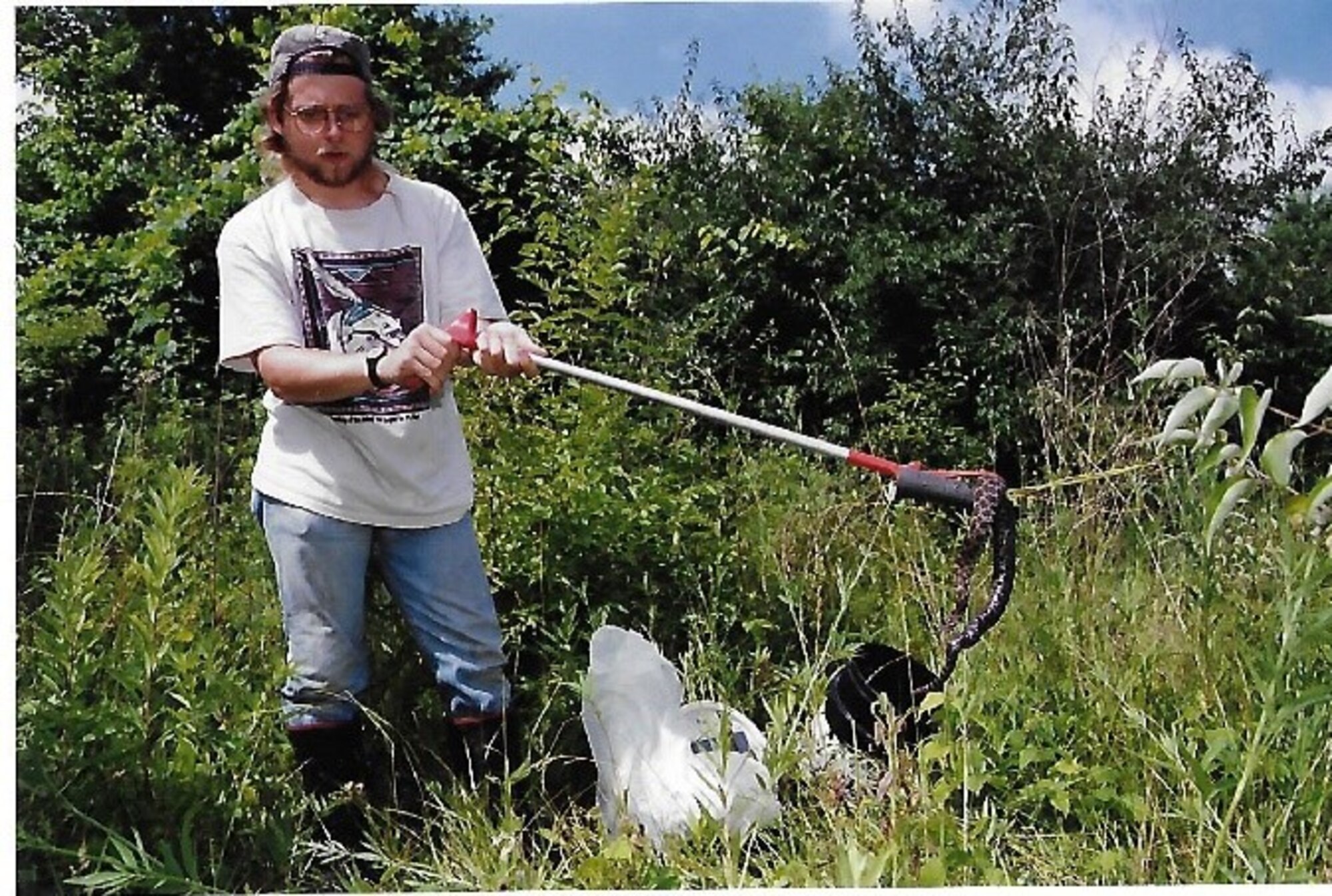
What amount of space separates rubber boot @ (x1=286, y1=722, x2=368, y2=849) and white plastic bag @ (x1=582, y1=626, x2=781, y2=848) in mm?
362

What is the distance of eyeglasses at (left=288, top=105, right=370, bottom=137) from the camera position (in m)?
2.46

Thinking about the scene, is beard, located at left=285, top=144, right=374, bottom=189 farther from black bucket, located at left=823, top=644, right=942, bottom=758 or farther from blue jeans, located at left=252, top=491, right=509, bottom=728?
black bucket, located at left=823, top=644, right=942, bottom=758

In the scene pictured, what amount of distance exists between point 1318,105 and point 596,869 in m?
1.66

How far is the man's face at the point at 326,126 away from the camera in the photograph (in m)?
2.46

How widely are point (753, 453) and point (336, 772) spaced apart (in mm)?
856

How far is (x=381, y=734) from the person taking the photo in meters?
2.57

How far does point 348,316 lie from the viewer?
8.11 ft

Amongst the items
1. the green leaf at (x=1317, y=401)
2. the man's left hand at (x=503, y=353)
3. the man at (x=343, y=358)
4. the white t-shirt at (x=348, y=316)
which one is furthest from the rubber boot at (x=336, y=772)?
the green leaf at (x=1317, y=401)

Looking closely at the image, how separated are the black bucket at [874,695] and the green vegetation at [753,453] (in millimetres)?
55

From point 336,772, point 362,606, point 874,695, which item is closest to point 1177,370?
point 874,695

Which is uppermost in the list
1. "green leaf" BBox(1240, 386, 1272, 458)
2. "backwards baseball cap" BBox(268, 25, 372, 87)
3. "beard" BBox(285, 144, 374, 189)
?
"backwards baseball cap" BBox(268, 25, 372, 87)

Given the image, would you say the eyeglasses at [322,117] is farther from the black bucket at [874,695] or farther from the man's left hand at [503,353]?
the black bucket at [874,695]

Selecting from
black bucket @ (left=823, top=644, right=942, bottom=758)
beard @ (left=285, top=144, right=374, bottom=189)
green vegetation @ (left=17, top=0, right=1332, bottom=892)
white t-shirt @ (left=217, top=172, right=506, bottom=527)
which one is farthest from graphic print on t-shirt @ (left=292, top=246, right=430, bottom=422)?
black bucket @ (left=823, top=644, right=942, bottom=758)

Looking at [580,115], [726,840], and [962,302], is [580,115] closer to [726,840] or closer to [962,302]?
[962,302]
